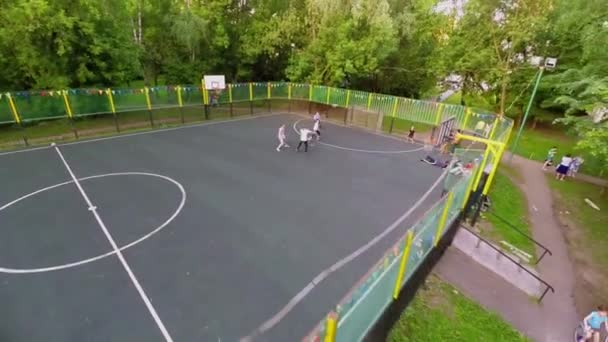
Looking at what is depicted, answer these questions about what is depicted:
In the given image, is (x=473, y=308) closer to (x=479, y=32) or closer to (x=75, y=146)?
(x=75, y=146)

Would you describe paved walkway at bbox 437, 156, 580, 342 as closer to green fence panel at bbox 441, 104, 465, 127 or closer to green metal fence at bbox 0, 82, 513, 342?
green metal fence at bbox 0, 82, 513, 342

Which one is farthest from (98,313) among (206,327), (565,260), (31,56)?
(31,56)

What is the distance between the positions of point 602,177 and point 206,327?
18006 mm

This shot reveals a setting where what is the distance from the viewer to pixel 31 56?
13.5 meters

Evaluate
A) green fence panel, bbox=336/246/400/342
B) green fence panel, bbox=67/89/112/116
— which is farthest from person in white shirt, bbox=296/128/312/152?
green fence panel, bbox=67/89/112/116

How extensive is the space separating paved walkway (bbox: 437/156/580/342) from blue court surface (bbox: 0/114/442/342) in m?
1.73

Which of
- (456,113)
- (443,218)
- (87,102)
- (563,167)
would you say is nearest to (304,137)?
(443,218)

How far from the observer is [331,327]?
2.79 meters

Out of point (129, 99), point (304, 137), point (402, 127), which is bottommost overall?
point (402, 127)

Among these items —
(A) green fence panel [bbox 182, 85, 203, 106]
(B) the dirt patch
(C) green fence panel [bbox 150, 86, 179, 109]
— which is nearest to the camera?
(B) the dirt patch

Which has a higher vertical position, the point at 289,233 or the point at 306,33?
the point at 306,33

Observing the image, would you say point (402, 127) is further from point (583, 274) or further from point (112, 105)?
point (112, 105)

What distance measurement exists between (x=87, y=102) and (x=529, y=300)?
57.9ft

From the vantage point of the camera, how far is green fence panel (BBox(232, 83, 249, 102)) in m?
17.7
